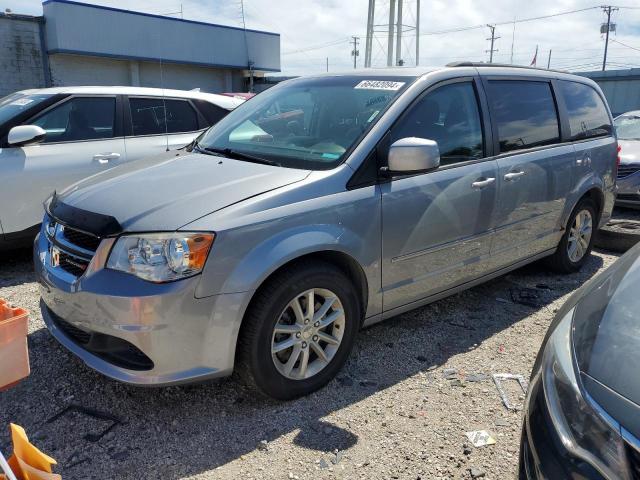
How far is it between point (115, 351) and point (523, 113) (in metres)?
3.40

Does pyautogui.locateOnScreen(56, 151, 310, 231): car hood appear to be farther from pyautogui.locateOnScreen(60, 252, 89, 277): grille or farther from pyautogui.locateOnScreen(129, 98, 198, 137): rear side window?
pyautogui.locateOnScreen(129, 98, 198, 137): rear side window

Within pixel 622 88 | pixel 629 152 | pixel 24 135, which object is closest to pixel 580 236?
pixel 629 152

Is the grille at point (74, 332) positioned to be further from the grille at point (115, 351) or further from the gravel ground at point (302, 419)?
the gravel ground at point (302, 419)

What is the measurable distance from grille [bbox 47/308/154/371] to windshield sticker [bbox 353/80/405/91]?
2149 mm

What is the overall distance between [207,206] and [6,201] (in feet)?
9.70

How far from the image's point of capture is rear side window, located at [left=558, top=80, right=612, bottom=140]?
4723mm

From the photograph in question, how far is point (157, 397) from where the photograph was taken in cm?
298

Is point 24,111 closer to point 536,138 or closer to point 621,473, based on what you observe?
point 536,138

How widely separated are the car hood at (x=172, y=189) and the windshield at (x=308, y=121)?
22 cm

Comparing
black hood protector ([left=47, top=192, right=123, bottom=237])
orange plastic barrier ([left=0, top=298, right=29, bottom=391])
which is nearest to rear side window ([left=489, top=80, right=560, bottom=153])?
black hood protector ([left=47, top=192, right=123, bottom=237])

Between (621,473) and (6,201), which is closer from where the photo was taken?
(621,473)

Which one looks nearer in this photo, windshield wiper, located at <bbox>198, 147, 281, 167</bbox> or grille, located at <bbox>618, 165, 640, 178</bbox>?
windshield wiper, located at <bbox>198, 147, 281, 167</bbox>

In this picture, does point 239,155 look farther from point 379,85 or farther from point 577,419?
point 577,419

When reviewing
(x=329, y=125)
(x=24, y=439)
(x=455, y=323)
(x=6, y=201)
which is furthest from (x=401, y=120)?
(x=6, y=201)
